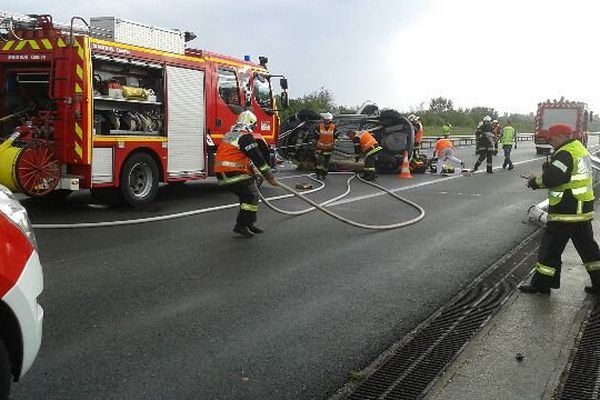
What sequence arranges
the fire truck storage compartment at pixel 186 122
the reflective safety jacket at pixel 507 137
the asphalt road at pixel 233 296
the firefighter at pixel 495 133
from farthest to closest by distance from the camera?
the reflective safety jacket at pixel 507 137 → the firefighter at pixel 495 133 → the fire truck storage compartment at pixel 186 122 → the asphalt road at pixel 233 296

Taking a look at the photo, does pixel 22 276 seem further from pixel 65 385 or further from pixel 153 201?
pixel 153 201

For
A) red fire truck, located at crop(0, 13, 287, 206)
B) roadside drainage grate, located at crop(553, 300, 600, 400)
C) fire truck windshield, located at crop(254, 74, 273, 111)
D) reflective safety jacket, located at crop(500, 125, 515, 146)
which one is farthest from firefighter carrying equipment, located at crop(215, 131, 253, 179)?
reflective safety jacket, located at crop(500, 125, 515, 146)

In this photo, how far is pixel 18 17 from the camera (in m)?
9.33

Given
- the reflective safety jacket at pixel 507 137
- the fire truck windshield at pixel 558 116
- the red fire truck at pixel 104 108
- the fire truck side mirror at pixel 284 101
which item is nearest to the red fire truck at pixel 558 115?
the fire truck windshield at pixel 558 116

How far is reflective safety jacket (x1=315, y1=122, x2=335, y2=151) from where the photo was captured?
15.8 meters

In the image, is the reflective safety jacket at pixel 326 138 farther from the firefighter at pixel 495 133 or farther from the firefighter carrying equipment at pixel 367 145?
the firefighter at pixel 495 133

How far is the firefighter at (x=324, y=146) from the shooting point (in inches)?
618

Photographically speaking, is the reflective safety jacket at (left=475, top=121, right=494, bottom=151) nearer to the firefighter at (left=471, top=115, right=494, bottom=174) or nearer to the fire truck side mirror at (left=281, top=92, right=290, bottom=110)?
the firefighter at (left=471, top=115, right=494, bottom=174)

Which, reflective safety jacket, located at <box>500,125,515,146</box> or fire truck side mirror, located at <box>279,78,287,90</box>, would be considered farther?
reflective safety jacket, located at <box>500,125,515,146</box>

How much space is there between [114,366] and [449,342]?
2194 millimetres

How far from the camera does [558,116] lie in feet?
103

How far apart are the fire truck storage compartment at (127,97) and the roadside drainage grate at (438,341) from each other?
612cm

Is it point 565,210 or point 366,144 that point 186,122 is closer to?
point 366,144

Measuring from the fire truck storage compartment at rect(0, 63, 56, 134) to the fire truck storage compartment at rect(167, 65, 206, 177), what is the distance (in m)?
1.94
